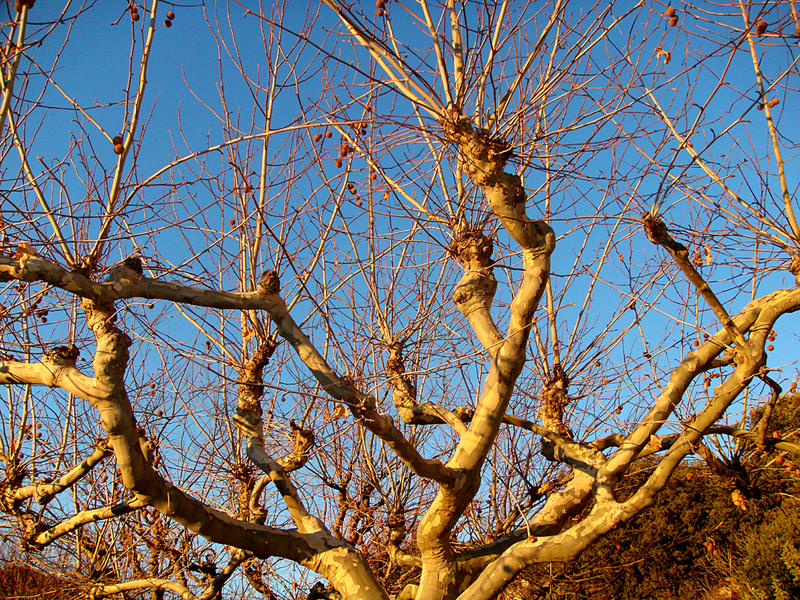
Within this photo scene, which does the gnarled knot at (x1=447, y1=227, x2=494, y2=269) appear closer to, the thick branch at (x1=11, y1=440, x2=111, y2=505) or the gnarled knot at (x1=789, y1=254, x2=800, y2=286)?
the gnarled knot at (x1=789, y1=254, x2=800, y2=286)

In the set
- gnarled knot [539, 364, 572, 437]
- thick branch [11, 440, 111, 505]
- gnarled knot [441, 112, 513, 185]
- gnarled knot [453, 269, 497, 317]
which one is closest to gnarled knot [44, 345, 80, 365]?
thick branch [11, 440, 111, 505]

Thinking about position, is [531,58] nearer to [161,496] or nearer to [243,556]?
[161,496]

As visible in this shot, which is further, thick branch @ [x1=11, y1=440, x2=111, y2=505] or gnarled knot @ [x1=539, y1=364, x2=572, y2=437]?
gnarled knot @ [x1=539, y1=364, x2=572, y2=437]

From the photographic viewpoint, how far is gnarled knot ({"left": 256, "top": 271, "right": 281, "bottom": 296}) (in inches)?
166

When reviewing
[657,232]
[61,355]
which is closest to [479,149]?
[657,232]

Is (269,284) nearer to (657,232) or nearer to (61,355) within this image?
(61,355)

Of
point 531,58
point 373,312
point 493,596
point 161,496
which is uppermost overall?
point 373,312

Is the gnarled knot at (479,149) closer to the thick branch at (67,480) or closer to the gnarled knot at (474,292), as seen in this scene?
the gnarled knot at (474,292)

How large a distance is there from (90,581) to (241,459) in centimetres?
176

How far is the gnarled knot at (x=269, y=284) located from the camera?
4223mm

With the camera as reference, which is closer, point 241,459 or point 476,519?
point 241,459

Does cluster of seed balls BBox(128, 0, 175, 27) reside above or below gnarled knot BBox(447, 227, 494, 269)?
above

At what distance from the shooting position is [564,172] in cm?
377

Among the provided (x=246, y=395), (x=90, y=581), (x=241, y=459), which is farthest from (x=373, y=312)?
(x=90, y=581)
